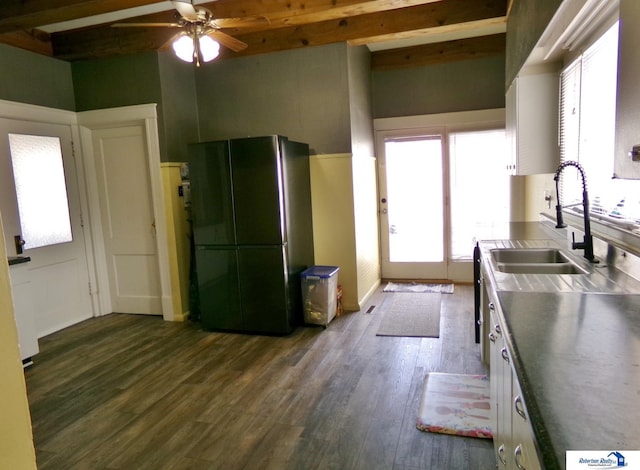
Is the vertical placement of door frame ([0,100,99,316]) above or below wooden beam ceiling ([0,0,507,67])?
below

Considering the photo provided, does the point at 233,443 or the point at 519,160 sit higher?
the point at 519,160

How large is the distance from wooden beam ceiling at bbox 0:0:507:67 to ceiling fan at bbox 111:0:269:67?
55cm

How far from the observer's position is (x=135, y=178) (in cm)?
472

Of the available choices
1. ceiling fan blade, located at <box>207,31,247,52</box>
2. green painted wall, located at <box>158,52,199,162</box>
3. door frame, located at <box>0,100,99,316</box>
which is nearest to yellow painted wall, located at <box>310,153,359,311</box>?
green painted wall, located at <box>158,52,199,162</box>

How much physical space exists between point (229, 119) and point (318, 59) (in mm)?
1187

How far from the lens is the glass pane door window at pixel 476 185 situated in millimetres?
5332

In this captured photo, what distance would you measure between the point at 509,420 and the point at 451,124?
4529 millimetres

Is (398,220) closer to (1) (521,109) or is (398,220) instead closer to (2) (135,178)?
(1) (521,109)

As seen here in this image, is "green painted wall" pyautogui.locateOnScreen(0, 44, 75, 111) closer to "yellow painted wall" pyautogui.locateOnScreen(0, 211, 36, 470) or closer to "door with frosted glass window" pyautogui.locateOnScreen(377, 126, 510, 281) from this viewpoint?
"door with frosted glass window" pyautogui.locateOnScreen(377, 126, 510, 281)

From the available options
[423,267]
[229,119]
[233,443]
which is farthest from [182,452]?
[423,267]

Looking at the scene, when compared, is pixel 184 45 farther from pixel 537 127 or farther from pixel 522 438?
pixel 522 438

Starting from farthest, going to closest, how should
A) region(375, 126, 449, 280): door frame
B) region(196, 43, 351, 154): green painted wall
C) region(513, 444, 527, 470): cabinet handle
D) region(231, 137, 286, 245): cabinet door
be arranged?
1. region(375, 126, 449, 280): door frame
2. region(196, 43, 351, 154): green painted wall
3. region(231, 137, 286, 245): cabinet door
4. region(513, 444, 527, 470): cabinet handle

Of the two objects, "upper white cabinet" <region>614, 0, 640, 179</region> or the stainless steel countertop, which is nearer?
the stainless steel countertop

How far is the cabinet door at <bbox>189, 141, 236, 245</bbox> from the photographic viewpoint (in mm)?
4026
